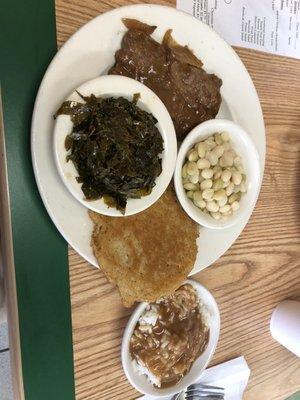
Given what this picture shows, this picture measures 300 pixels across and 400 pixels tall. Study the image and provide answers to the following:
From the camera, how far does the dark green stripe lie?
Result: 3.26ft

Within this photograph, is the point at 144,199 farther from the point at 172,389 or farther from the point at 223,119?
the point at 172,389

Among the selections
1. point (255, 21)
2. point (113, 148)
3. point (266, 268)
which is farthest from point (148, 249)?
point (255, 21)

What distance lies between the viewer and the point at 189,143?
1159mm

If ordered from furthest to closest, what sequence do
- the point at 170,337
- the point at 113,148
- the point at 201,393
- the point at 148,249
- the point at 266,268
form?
the point at 266,268 < the point at 201,393 < the point at 170,337 < the point at 148,249 < the point at 113,148

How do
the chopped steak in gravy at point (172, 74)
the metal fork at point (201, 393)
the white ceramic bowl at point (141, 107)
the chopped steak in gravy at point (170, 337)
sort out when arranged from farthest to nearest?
the metal fork at point (201, 393) → the chopped steak in gravy at point (170, 337) → the chopped steak in gravy at point (172, 74) → the white ceramic bowl at point (141, 107)

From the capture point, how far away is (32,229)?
1049mm

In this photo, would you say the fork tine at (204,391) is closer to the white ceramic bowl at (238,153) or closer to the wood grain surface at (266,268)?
the wood grain surface at (266,268)

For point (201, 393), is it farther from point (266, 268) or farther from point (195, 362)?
point (266, 268)

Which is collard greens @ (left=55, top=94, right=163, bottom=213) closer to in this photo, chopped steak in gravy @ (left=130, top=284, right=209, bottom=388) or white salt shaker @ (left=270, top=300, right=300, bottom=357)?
chopped steak in gravy @ (left=130, top=284, right=209, bottom=388)

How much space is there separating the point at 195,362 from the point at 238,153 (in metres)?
0.63

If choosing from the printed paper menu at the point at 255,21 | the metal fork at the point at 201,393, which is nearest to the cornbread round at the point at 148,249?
the metal fork at the point at 201,393

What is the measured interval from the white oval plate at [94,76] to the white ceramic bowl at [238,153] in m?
0.07

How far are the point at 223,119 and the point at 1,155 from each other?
0.60 metres

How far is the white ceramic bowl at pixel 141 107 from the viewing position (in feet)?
3.18
